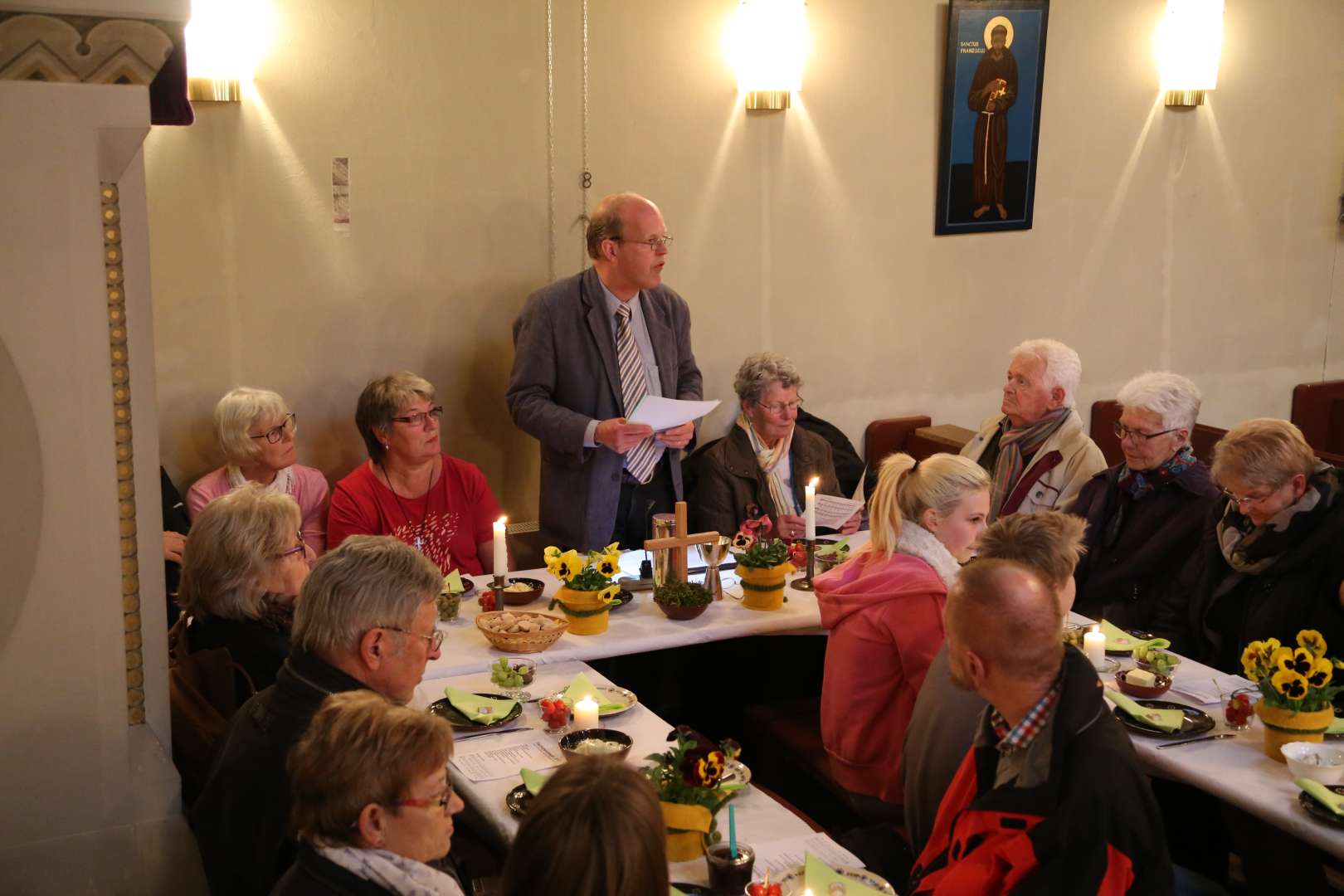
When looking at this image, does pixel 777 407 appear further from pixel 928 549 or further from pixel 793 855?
pixel 793 855

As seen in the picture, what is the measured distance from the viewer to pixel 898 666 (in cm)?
344

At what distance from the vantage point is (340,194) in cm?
523

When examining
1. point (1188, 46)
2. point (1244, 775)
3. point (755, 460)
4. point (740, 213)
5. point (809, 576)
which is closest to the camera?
point (1244, 775)

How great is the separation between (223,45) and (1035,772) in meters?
3.96

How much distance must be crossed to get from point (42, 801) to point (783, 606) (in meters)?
2.23

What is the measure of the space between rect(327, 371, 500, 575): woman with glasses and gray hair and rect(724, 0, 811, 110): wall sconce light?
214cm

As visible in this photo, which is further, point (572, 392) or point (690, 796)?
point (572, 392)

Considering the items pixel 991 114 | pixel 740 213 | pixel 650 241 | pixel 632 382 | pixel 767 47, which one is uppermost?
pixel 767 47

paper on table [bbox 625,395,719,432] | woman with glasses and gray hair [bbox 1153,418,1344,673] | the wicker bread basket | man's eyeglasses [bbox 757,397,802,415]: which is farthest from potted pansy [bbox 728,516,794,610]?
woman with glasses and gray hair [bbox 1153,418,1344,673]

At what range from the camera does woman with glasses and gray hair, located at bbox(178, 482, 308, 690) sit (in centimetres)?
321

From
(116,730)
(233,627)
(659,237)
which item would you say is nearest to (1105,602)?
(659,237)

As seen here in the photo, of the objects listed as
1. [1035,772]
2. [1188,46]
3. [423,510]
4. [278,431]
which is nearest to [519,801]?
[1035,772]

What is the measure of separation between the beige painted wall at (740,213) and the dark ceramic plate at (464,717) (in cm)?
223

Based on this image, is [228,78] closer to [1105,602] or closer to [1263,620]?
[1105,602]
